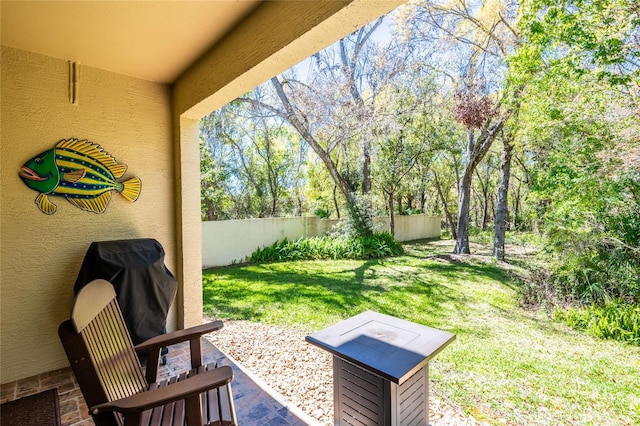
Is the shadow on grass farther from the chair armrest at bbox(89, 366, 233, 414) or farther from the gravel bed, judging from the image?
the chair armrest at bbox(89, 366, 233, 414)

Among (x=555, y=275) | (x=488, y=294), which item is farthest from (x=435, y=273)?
(x=555, y=275)

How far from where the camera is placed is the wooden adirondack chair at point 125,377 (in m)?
1.22

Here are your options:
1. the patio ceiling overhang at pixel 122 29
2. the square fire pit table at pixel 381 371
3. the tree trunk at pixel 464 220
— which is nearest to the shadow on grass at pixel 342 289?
the tree trunk at pixel 464 220

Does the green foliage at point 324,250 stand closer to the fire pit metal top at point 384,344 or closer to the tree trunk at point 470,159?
the tree trunk at point 470,159

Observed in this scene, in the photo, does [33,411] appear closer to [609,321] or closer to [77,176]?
[77,176]

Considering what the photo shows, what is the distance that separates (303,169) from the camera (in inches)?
502

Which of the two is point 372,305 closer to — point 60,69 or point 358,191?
point 60,69

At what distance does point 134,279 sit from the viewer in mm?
2502

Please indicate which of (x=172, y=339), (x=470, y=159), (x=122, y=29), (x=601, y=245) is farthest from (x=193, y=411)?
(x=470, y=159)

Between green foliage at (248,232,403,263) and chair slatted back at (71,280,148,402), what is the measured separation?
6.51 m

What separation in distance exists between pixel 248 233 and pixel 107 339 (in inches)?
268

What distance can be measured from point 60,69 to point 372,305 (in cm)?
451

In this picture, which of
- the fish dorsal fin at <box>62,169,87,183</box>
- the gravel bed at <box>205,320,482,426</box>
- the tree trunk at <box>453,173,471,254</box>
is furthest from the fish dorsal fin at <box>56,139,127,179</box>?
the tree trunk at <box>453,173,471,254</box>

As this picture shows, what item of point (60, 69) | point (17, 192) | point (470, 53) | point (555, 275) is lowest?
point (555, 275)
